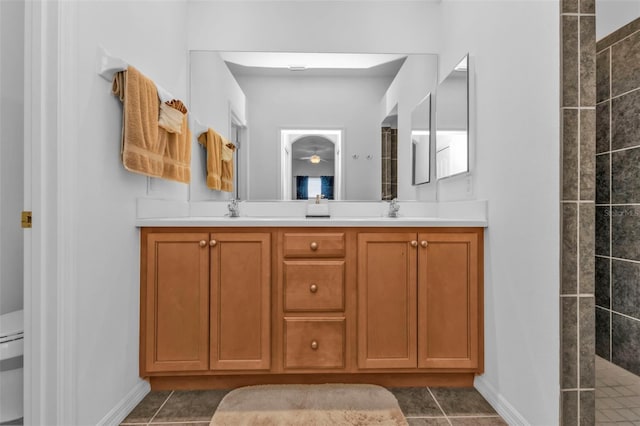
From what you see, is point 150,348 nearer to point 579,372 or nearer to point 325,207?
point 325,207

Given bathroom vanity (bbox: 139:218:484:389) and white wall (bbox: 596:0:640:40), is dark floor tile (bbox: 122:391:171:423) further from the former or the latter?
white wall (bbox: 596:0:640:40)

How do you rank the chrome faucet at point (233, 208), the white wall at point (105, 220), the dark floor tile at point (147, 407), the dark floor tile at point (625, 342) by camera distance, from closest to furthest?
the white wall at point (105, 220), the dark floor tile at point (147, 407), the dark floor tile at point (625, 342), the chrome faucet at point (233, 208)

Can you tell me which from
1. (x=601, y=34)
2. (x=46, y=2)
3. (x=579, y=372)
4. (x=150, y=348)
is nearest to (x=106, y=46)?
(x=46, y=2)

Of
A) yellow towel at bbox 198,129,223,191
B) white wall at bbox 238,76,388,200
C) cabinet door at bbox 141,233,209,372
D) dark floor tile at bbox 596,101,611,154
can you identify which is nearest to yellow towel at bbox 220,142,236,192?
yellow towel at bbox 198,129,223,191

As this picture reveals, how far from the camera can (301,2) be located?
237cm

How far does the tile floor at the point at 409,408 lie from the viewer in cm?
155

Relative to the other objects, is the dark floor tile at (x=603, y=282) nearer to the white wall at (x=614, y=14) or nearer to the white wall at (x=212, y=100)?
the white wall at (x=614, y=14)

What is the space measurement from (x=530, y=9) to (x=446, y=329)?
4.69 feet

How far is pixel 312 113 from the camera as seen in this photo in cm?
238

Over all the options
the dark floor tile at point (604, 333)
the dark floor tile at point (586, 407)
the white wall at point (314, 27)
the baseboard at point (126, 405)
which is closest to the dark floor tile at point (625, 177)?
the dark floor tile at point (604, 333)

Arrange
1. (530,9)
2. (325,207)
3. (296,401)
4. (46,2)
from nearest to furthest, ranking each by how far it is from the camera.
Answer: (46,2), (530,9), (296,401), (325,207)

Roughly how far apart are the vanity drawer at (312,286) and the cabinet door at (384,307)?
4.5 inches

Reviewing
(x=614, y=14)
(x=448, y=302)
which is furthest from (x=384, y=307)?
(x=614, y=14)

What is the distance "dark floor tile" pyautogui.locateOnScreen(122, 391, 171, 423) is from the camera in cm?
156
